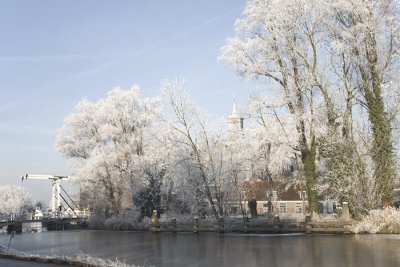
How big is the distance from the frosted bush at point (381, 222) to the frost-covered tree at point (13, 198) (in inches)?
4077

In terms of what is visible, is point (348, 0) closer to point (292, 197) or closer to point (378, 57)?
point (378, 57)

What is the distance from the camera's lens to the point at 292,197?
64562mm

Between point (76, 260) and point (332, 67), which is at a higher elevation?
point (332, 67)

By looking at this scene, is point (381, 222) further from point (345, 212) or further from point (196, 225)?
point (196, 225)

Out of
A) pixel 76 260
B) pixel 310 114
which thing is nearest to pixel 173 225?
pixel 310 114

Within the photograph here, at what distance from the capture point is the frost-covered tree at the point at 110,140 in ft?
157

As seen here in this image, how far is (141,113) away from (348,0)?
95.6ft

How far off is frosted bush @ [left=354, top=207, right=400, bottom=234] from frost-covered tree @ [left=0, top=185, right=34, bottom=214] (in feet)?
340

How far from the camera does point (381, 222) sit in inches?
921

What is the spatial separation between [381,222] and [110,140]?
109 feet

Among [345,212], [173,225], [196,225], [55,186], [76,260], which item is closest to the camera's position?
[76,260]

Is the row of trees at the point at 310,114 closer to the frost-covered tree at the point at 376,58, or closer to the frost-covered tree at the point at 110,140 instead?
the frost-covered tree at the point at 376,58

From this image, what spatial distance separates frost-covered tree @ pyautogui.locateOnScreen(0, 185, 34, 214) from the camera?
372 ft

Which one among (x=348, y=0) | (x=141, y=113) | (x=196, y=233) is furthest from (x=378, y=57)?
(x=141, y=113)
